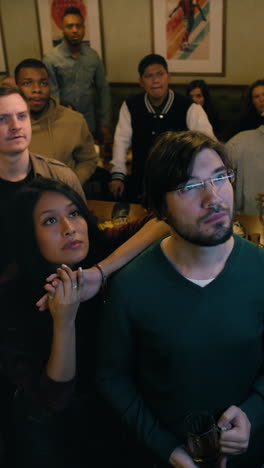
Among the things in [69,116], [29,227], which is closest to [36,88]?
[69,116]

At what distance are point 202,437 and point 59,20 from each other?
5.70 metres

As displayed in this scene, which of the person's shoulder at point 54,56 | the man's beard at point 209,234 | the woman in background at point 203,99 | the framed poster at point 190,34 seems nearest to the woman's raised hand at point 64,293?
the man's beard at point 209,234

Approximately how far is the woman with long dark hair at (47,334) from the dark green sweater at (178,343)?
0.14 metres

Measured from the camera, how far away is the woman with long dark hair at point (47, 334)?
4.79 ft

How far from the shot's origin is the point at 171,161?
126 centimetres

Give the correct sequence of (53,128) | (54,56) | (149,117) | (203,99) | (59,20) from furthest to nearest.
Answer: (59,20)
(54,56)
(203,99)
(149,117)
(53,128)

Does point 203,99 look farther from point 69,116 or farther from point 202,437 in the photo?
point 202,437

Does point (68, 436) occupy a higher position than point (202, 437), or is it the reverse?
point (202, 437)

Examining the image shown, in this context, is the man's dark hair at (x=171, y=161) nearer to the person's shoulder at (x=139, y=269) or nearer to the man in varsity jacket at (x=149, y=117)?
the person's shoulder at (x=139, y=269)

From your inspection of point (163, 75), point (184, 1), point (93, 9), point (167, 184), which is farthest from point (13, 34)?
point (167, 184)

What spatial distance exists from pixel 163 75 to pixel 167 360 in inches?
104

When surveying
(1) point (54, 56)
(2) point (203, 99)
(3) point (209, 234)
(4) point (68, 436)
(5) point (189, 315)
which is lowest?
(4) point (68, 436)

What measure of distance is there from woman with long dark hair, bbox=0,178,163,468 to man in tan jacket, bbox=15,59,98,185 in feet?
5.15

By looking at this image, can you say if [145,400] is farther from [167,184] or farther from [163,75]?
[163,75]
